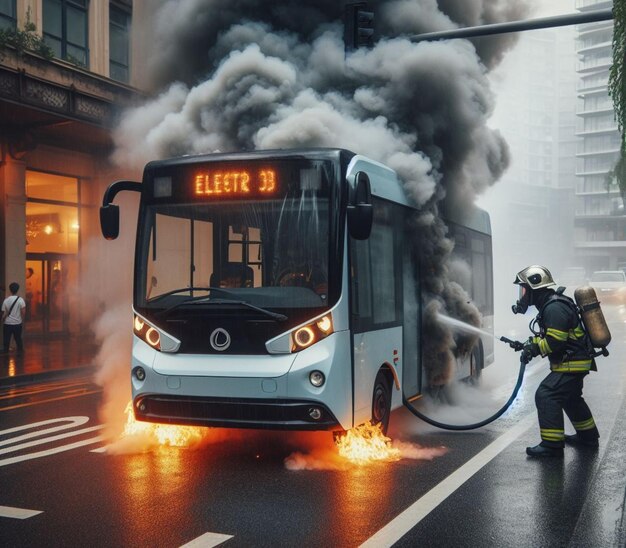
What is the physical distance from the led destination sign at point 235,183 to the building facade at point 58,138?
455 inches

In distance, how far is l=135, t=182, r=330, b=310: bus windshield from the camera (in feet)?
20.7

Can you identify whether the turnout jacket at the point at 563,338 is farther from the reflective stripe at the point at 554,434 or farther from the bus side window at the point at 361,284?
the bus side window at the point at 361,284

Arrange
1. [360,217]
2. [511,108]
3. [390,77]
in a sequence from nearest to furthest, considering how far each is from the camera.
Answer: [360,217]
[390,77]
[511,108]

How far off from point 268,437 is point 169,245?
79.4 inches

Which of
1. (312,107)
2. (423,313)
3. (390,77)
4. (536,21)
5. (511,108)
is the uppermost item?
(511,108)

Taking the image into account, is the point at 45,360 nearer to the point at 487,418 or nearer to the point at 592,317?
the point at 487,418

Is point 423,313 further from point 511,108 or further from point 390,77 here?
point 511,108

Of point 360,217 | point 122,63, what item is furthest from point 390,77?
Result: point 122,63

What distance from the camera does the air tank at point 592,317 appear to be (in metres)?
6.75

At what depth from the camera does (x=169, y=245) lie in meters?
6.81

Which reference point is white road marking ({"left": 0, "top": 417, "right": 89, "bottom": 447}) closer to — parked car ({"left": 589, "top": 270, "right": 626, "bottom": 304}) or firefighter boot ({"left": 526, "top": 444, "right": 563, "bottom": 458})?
firefighter boot ({"left": 526, "top": 444, "right": 563, "bottom": 458})

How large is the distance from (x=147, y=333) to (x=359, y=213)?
203 cm

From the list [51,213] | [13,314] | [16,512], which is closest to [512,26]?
[16,512]

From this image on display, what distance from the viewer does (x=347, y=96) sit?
9.73 m
